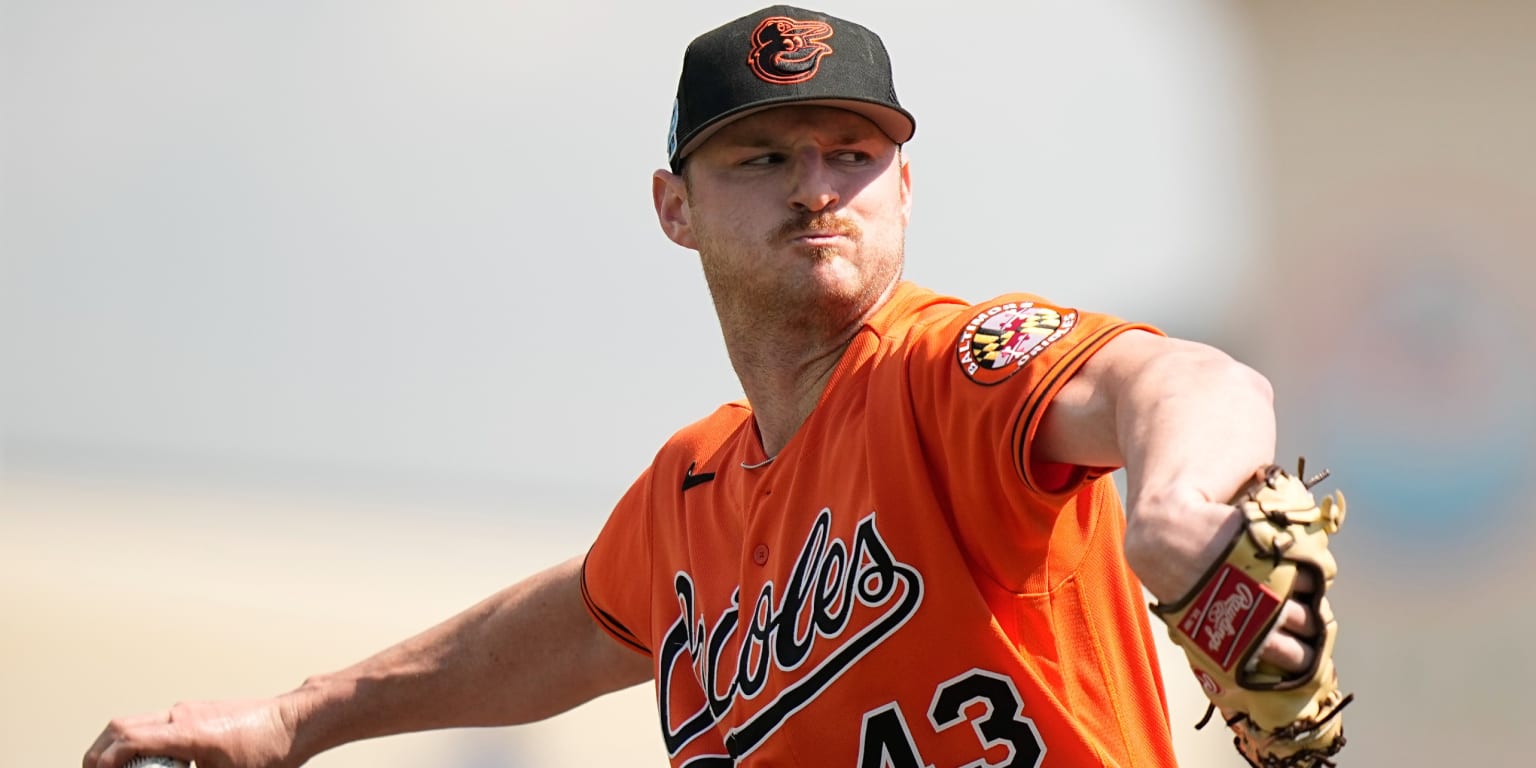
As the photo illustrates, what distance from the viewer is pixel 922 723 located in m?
2.10

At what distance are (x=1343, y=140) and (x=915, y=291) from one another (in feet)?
16.8

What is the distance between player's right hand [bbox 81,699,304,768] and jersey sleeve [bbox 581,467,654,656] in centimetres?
72

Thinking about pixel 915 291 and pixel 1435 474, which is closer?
pixel 915 291

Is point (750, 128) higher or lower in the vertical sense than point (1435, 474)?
higher

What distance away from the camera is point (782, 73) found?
2.52 metres

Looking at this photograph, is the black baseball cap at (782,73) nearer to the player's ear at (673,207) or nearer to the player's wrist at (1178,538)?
the player's ear at (673,207)

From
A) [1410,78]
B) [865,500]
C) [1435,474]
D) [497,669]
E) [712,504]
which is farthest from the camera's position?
[1410,78]

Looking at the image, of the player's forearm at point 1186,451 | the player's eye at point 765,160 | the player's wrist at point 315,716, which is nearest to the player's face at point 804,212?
the player's eye at point 765,160

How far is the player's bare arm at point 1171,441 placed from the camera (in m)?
1.37

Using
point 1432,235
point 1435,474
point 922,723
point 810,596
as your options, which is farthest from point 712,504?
point 1432,235

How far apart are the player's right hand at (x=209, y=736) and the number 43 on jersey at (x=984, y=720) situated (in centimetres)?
164

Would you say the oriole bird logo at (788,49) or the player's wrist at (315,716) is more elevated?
the oriole bird logo at (788,49)

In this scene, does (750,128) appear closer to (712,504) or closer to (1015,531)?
(712,504)

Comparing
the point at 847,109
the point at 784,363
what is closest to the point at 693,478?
the point at 784,363
